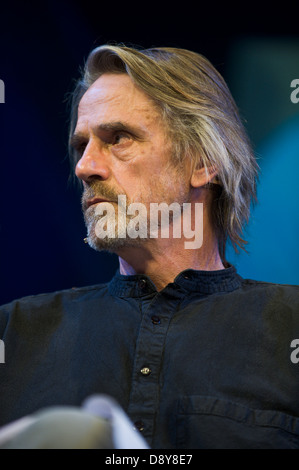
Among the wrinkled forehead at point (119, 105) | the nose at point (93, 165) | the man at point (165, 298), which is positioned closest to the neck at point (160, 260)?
the man at point (165, 298)

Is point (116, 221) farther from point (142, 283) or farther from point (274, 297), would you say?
point (274, 297)

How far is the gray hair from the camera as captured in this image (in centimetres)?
153

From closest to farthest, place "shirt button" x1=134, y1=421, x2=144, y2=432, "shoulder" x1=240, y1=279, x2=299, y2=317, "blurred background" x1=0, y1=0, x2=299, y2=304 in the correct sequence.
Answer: "shirt button" x1=134, y1=421, x2=144, y2=432 → "shoulder" x1=240, y1=279, x2=299, y2=317 → "blurred background" x1=0, y1=0, x2=299, y2=304

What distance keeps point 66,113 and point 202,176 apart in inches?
25.9

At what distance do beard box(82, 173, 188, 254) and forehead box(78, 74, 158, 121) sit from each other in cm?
22

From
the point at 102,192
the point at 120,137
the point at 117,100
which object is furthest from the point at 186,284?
the point at 117,100

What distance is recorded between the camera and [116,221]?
4.70 feet

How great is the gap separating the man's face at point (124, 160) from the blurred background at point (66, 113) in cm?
42

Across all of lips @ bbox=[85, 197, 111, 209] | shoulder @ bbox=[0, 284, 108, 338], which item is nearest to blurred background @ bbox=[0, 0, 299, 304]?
shoulder @ bbox=[0, 284, 108, 338]

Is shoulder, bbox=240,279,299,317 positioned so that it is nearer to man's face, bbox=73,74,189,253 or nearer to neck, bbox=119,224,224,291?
neck, bbox=119,224,224,291

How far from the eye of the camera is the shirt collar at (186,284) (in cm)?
140

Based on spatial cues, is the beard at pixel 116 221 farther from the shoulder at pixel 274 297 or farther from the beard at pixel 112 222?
the shoulder at pixel 274 297

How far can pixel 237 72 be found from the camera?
1.95 metres

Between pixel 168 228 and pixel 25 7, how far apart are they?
98 centimetres
